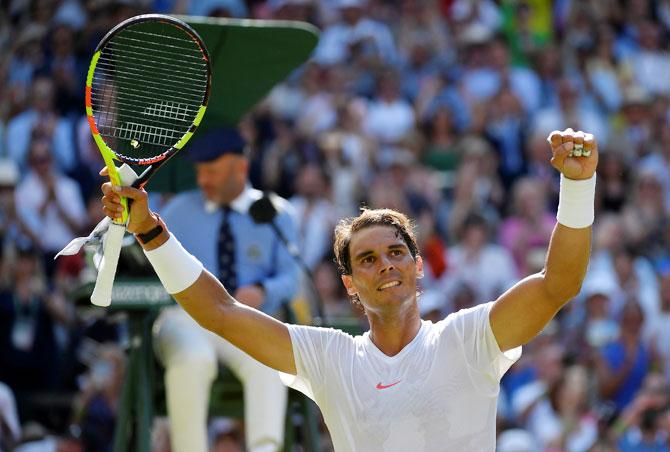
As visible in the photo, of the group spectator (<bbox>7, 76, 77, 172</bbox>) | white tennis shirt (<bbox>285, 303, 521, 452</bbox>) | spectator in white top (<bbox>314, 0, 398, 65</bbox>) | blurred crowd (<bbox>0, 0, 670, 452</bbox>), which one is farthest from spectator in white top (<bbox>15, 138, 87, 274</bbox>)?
white tennis shirt (<bbox>285, 303, 521, 452</bbox>)

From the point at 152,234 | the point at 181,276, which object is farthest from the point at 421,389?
the point at 152,234

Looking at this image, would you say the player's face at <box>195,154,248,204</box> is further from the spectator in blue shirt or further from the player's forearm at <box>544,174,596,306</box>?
the player's forearm at <box>544,174,596,306</box>

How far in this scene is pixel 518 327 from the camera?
167 inches

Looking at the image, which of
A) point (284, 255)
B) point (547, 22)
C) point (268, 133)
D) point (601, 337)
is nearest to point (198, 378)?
point (284, 255)

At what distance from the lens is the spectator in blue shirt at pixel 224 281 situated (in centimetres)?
659

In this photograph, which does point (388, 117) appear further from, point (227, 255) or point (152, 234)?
point (152, 234)

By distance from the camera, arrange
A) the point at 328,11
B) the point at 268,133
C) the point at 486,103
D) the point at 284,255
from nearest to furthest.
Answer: the point at 284,255 → the point at 268,133 → the point at 486,103 → the point at 328,11

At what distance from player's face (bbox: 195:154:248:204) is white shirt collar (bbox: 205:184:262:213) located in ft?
0.07

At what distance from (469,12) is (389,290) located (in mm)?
10160

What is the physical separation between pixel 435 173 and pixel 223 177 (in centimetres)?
541

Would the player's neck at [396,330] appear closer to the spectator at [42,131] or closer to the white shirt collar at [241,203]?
the white shirt collar at [241,203]

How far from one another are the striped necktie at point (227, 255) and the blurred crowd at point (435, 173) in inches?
74.4

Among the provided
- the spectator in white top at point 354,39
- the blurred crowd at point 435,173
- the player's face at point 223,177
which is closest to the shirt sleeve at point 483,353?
the player's face at point 223,177

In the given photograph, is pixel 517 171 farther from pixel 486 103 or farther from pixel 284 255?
pixel 284 255
